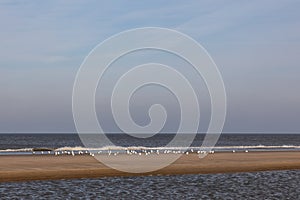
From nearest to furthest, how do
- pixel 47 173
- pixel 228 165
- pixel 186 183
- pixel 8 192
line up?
1. pixel 8 192
2. pixel 186 183
3. pixel 47 173
4. pixel 228 165

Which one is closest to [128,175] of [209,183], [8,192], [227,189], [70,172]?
[70,172]

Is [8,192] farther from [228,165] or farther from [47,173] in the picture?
[228,165]

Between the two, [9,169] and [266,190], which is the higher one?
[9,169]

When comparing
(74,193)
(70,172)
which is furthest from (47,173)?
(74,193)

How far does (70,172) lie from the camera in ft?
140

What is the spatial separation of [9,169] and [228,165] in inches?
879

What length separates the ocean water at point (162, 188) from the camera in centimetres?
3197

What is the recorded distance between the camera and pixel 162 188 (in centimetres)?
3581

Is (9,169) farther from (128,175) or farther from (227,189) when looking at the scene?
(227,189)

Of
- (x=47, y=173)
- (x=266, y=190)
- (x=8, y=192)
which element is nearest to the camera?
(x=8, y=192)

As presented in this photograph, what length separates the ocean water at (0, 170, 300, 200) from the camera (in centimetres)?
3197

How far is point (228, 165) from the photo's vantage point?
177ft

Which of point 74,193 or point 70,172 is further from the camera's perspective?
point 70,172

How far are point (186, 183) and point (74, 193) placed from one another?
9887mm
